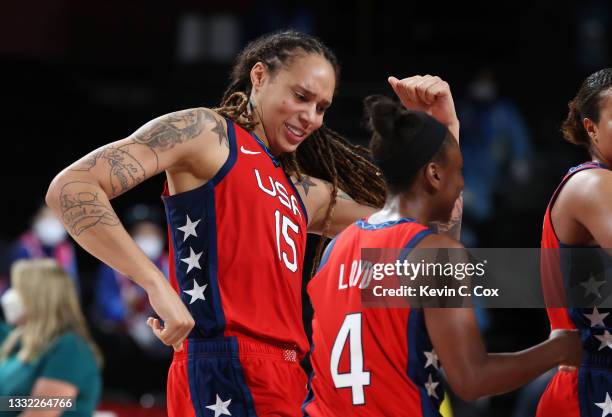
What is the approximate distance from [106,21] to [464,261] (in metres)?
10.8

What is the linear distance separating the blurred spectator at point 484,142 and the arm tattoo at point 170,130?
7.42 meters

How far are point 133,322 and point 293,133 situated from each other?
6.60 metres

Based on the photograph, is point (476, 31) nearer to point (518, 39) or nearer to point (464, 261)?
point (518, 39)

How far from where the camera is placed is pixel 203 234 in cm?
362

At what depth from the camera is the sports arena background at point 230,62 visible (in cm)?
1130

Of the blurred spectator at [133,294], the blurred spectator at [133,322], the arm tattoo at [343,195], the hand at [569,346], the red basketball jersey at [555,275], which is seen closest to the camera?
the hand at [569,346]

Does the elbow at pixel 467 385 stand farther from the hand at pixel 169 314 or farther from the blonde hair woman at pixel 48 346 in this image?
the blonde hair woman at pixel 48 346

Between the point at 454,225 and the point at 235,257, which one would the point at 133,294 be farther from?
the point at 454,225

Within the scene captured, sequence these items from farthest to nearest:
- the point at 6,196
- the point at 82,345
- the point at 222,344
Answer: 1. the point at 6,196
2. the point at 82,345
3. the point at 222,344

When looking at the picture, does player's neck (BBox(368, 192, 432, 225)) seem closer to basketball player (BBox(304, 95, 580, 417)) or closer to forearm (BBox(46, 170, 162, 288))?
basketball player (BBox(304, 95, 580, 417))

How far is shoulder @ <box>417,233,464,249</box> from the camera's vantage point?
2783 mm

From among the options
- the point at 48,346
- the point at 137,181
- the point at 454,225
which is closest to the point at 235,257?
the point at 137,181

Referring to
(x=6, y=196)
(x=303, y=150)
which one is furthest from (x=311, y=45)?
(x=6, y=196)

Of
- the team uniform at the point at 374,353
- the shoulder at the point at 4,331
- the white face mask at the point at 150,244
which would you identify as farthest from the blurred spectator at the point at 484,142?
the team uniform at the point at 374,353
